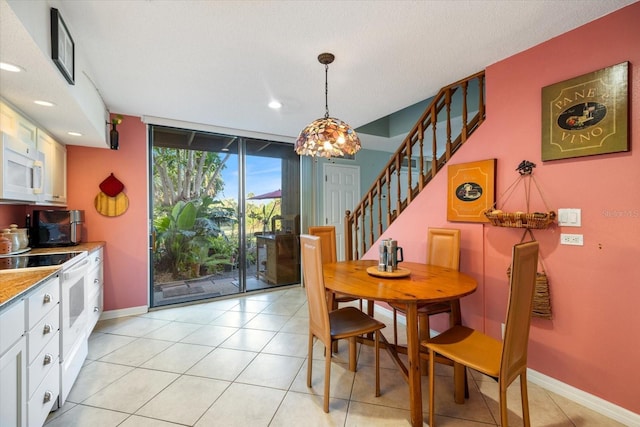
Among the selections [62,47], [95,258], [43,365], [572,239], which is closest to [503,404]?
[572,239]

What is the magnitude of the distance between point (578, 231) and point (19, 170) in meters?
4.07

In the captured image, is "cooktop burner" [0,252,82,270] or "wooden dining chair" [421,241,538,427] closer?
"wooden dining chair" [421,241,538,427]

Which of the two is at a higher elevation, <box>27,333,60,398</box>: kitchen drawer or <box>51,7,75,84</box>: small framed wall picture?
<box>51,7,75,84</box>: small framed wall picture

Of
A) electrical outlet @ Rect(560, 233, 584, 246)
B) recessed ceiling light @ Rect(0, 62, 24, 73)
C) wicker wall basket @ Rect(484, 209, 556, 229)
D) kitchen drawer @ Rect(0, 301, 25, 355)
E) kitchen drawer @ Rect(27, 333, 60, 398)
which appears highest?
recessed ceiling light @ Rect(0, 62, 24, 73)

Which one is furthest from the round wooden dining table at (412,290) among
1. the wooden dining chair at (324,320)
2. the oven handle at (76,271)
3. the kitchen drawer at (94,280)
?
the kitchen drawer at (94,280)

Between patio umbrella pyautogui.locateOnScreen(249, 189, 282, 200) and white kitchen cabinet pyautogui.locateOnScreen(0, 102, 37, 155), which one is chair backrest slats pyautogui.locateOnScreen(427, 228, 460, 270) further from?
white kitchen cabinet pyautogui.locateOnScreen(0, 102, 37, 155)

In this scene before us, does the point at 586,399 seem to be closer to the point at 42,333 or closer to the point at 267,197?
the point at 42,333

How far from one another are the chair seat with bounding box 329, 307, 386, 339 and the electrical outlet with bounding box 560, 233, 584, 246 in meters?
1.41

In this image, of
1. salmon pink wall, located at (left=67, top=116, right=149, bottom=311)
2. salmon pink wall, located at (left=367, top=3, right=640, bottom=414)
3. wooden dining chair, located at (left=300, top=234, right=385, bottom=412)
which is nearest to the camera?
salmon pink wall, located at (left=367, top=3, right=640, bottom=414)

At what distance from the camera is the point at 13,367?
1.31 metres

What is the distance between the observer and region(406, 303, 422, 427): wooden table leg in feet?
5.58

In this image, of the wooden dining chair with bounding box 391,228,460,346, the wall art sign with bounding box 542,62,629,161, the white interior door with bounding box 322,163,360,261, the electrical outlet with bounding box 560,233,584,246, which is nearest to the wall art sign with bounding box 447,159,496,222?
the wooden dining chair with bounding box 391,228,460,346

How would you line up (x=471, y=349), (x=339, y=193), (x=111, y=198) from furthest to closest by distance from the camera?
(x=339, y=193) → (x=111, y=198) → (x=471, y=349)

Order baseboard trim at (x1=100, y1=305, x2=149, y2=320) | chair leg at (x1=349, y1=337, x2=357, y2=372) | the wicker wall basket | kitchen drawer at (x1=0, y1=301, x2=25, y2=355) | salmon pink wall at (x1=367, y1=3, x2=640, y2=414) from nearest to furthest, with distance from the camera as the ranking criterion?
kitchen drawer at (x1=0, y1=301, x2=25, y2=355), salmon pink wall at (x1=367, y1=3, x2=640, y2=414), the wicker wall basket, chair leg at (x1=349, y1=337, x2=357, y2=372), baseboard trim at (x1=100, y1=305, x2=149, y2=320)
